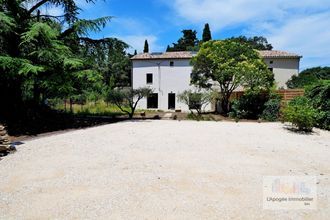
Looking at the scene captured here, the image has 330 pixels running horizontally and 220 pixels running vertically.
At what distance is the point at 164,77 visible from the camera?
30.7 m

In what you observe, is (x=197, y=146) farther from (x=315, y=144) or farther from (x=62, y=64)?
(x=62, y=64)

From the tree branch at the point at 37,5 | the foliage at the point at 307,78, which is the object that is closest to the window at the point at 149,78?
the foliage at the point at 307,78

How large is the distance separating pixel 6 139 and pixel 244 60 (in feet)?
55.9

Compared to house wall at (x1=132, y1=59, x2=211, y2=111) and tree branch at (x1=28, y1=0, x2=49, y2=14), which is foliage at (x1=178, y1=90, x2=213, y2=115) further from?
tree branch at (x1=28, y1=0, x2=49, y2=14)

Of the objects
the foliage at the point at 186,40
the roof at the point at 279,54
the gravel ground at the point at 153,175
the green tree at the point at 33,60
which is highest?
the foliage at the point at 186,40

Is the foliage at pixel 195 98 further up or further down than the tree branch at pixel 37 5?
further down

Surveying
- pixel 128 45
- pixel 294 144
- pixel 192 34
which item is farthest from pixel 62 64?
pixel 192 34

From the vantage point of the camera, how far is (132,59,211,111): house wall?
30.2m

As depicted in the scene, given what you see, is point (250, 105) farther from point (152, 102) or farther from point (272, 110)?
point (152, 102)

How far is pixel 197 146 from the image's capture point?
350 inches

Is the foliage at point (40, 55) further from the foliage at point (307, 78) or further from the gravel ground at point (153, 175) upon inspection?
the foliage at point (307, 78)

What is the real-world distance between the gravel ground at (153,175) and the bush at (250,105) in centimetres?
851

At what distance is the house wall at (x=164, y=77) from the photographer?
30172mm

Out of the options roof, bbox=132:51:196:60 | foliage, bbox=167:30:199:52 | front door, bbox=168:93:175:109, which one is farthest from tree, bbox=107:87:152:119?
foliage, bbox=167:30:199:52
